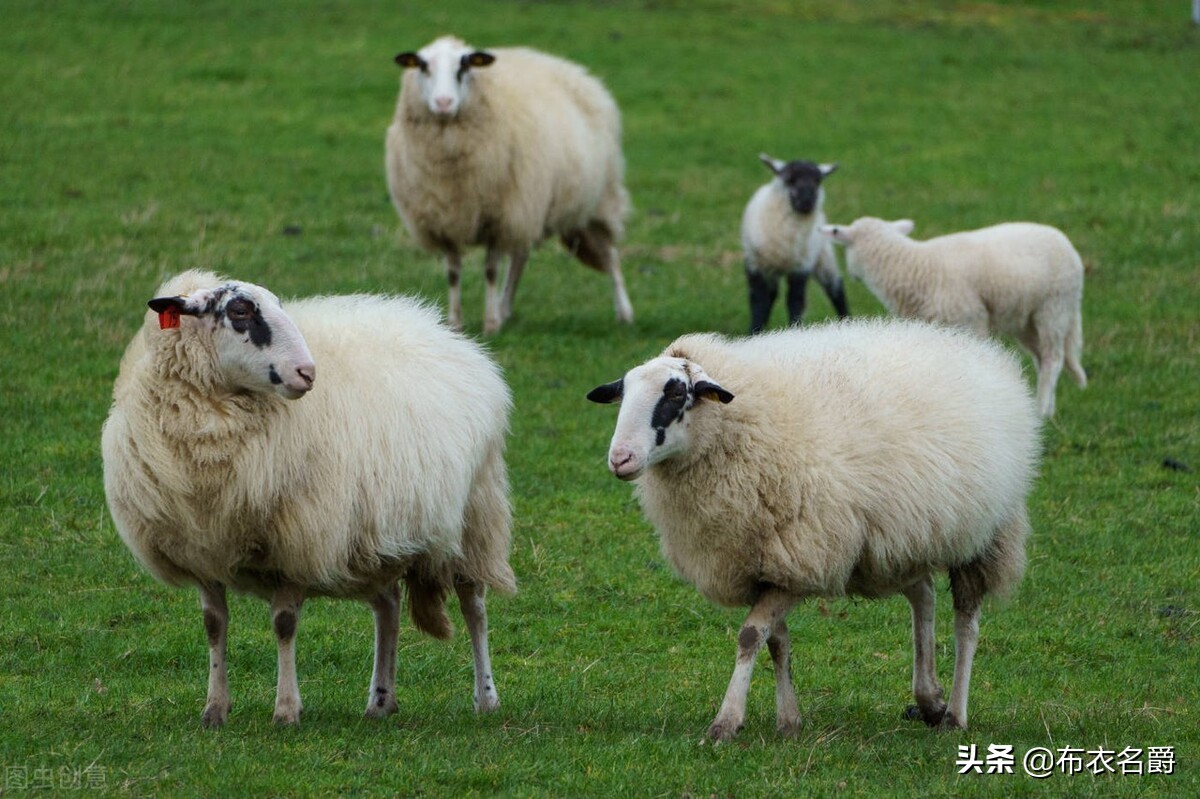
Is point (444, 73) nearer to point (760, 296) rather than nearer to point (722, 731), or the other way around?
point (760, 296)

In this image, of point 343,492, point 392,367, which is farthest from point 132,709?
point 392,367

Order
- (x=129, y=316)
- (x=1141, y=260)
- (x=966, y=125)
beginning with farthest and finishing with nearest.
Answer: (x=966, y=125)
(x=1141, y=260)
(x=129, y=316)

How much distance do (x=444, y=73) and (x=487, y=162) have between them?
79 cm

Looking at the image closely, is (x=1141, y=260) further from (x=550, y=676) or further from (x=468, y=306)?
(x=550, y=676)

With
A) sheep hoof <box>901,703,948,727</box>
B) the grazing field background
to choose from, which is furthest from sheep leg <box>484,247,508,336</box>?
sheep hoof <box>901,703,948,727</box>

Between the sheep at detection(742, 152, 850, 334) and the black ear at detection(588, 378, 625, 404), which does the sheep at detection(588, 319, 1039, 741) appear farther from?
the sheep at detection(742, 152, 850, 334)

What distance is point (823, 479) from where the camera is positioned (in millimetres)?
6285

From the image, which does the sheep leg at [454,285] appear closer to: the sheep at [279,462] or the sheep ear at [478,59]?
the sheep ear at [478,59]

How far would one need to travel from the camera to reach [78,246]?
Answer: 15.7m

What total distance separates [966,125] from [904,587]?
17.8 meters

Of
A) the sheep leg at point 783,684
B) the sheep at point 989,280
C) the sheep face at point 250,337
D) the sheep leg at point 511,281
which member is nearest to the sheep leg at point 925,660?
the sheep leg at point 783,684

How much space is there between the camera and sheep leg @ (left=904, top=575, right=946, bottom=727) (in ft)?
22.3

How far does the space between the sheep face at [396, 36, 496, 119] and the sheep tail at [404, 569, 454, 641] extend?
22.0 feet

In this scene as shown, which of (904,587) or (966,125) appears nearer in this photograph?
(904,587)
